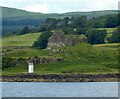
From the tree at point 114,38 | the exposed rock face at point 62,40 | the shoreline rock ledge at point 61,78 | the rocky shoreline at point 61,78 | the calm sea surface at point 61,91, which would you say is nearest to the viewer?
the calm sea surface at point 61,91

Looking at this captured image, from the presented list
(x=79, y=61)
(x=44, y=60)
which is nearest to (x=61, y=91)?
(x=44, y=60)

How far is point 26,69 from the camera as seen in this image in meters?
141

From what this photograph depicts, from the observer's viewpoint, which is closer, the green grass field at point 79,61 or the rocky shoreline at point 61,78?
the rocky shoreline at point 61,78

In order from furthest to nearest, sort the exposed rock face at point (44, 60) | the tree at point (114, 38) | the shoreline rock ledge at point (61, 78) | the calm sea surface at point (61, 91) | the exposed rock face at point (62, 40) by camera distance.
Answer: the tree at point (114, 38)
the exposed rock face at point (62, 40)
the exposed rock face at point (44, 60)
the shoreline rock ledge at point (61, 78)
the calm sea surface at point (61, 91)

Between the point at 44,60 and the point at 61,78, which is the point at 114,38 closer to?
the point at 44,60

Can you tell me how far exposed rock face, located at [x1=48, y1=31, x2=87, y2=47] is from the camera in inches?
6614

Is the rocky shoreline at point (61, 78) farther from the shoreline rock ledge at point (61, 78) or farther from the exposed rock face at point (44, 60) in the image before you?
the exposed rock face at point (44, 60)

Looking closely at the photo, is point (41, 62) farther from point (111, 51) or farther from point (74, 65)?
point (111, 51)

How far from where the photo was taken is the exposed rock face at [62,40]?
551ft

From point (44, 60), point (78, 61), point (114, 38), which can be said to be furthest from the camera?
point (114, 38)

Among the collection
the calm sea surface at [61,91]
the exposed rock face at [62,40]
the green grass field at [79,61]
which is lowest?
the calm sea surface at [61,91]

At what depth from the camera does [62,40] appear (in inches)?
6870

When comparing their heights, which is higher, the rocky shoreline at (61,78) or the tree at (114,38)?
the tree at (114,38)

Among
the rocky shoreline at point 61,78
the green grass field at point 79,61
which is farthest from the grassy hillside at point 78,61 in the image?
the rocky shoreline at point 61,78
